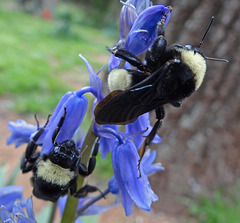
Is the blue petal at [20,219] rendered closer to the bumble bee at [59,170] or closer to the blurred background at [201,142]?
the bumble bee at [59,170]

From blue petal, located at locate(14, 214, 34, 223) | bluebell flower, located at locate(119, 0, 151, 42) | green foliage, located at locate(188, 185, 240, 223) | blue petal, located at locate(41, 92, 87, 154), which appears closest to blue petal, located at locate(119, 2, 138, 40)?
bluebell flower, located at locate(119, 0, 151, 42)

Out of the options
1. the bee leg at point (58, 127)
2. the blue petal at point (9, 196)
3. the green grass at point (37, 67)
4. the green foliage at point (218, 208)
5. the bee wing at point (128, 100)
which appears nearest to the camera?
the bee wing at point (128, 100)

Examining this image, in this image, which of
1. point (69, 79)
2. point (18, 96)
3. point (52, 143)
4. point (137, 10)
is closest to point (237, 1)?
point (137, 10)

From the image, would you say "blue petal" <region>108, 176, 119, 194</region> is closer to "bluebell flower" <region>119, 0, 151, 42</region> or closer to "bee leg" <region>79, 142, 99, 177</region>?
"bee leg" <region>79, 142, 99, 177</region>

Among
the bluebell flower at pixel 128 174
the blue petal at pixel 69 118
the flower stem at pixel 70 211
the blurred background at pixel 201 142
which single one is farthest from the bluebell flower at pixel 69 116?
the blurred background at pixel 201 142

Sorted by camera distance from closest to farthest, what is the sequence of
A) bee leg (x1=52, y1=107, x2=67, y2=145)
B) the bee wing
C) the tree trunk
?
the bee wing, bee leg (x1=52, y1=107, x2=67, y2=145), the tree trunk

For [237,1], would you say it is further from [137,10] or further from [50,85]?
[50,85]

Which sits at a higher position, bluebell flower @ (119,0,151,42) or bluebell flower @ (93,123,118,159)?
bluebell flower @ (119,0,151,42)
